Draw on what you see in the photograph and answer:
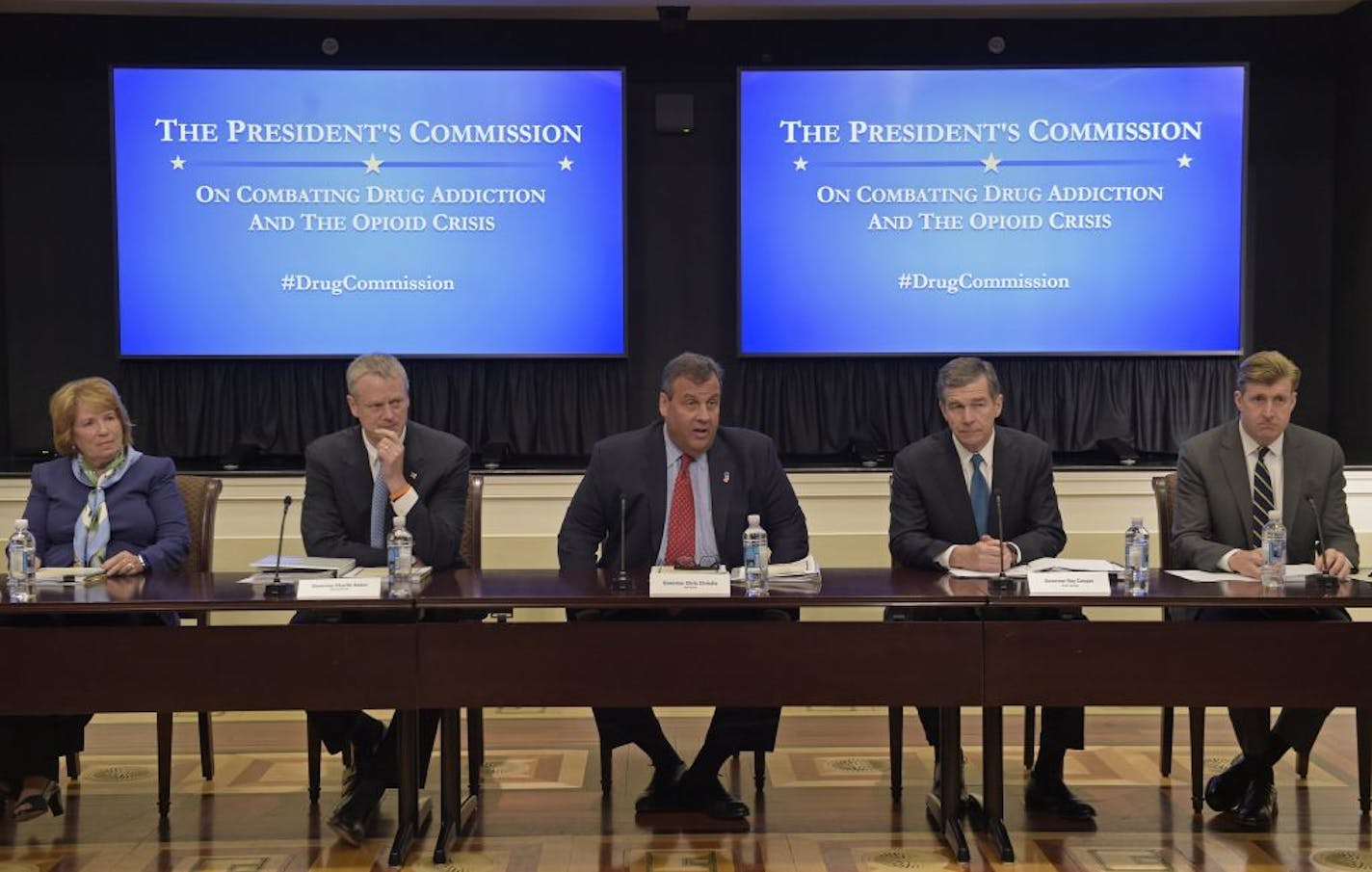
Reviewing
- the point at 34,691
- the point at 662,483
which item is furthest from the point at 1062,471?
the point at 34,691

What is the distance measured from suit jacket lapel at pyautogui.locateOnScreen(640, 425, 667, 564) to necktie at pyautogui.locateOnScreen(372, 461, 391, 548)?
73 cm

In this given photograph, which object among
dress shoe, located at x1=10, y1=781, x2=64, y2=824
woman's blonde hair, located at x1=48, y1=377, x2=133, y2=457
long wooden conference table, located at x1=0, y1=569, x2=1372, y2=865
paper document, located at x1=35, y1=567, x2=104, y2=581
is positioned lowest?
dress shoe, located at x1=10, y1=781, x2=64, y2=824

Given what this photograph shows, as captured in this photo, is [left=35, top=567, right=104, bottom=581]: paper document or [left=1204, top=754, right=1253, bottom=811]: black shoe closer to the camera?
[left=35, top=567, right=104, bottom=581]: paper document

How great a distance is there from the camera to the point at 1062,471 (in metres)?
5.77

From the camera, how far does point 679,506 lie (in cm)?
375

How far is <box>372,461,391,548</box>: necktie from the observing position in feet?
12.3

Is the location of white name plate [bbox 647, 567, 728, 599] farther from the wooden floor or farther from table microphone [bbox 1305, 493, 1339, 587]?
table microphone [bbox 1305, 493, 1339, 587]

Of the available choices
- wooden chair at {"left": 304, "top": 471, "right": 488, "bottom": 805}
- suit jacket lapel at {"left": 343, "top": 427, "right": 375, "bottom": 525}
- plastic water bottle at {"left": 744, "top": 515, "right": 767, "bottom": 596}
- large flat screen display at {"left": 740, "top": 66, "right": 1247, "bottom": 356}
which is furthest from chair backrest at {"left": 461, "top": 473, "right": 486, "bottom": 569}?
large flat screen display at {"left": 740, "top": 66, "right": 1247, "bottom": 356}

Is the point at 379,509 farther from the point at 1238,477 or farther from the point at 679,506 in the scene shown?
the point at 1238,477

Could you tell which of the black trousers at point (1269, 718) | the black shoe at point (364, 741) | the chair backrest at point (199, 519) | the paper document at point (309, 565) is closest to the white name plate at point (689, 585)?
the paper document at point (309, 565)

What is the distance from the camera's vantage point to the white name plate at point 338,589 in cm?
301

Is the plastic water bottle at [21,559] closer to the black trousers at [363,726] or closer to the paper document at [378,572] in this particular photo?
the black trousers at [363,726]

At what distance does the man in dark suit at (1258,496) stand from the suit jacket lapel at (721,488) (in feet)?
4.13

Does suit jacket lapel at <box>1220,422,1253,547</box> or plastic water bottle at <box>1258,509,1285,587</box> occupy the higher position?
suit jacket lapel at <box>1220,422,1253,547</box>
